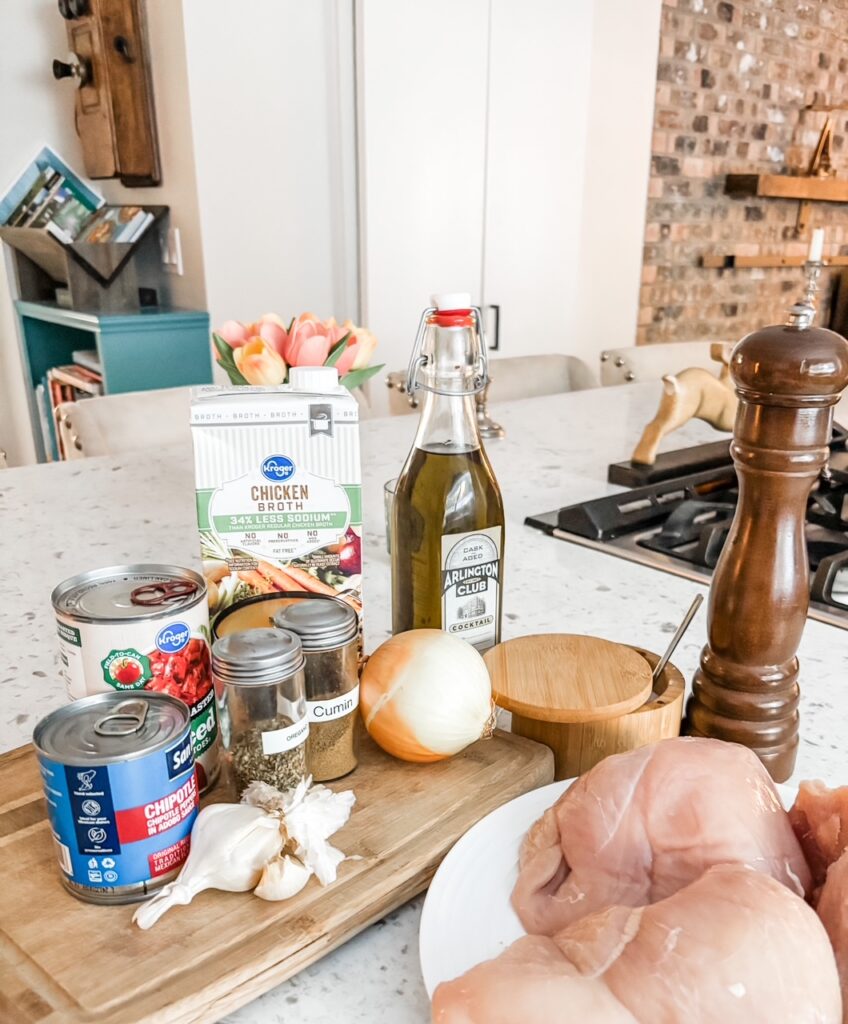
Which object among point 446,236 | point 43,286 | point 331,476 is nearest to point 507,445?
point 331,476

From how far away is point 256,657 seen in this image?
48 centimetres

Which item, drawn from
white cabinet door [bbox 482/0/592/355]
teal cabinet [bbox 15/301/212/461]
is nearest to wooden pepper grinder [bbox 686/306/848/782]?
teal cabinet [bbox 15/301/212/461]

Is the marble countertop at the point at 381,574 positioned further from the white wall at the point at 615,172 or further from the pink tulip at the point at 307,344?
the white wall at the point at 615,172

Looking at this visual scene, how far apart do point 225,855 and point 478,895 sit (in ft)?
0.45

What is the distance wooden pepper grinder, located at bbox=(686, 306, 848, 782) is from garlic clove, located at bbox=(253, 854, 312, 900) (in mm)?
300

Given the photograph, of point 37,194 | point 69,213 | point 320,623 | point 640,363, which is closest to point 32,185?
point 37,194

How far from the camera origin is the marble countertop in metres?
0.46

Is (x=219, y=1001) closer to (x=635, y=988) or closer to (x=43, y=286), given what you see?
(x=635, y=988)

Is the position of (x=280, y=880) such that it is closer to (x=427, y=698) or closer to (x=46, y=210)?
(x=427, y=698)

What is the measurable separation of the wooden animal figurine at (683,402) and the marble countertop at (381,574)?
9cm

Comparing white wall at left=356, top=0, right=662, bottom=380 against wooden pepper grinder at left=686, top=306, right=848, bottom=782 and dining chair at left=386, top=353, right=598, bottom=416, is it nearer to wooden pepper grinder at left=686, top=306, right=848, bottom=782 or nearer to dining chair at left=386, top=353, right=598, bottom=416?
dining chair at left=386, top=353, right=598, bottom=416

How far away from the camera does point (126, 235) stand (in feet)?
8.61

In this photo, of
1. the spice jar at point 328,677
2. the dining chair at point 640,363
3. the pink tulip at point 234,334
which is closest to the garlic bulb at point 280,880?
the spice jar at point 328,677

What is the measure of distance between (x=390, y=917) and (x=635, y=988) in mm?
185
